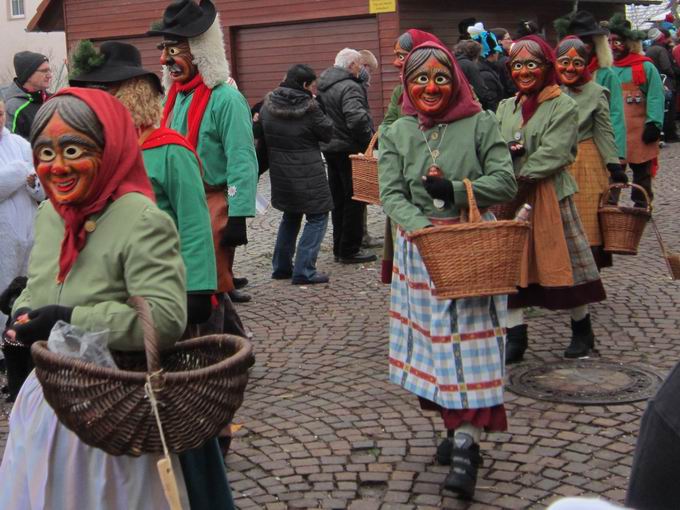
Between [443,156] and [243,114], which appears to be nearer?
[443,156]

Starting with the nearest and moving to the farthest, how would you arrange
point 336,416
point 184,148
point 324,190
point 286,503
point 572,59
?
1. point 184,148
2. point 286,503
3. point 336,416
4. point 572,59
5. point 324,190

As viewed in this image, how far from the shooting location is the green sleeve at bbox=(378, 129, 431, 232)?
4450 mm

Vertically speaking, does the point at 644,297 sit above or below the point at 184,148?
below

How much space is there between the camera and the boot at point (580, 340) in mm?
6344

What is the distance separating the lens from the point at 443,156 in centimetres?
457

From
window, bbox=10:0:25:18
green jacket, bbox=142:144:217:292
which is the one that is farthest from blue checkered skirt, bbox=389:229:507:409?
window, bbox=10:0:25:18

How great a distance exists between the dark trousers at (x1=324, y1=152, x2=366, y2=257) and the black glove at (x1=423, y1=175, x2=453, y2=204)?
5.20m

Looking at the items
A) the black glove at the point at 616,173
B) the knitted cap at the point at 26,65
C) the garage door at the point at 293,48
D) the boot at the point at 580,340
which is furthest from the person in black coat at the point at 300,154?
the garage door at the point at 293,48

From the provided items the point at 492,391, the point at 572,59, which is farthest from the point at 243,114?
the point at 572,59

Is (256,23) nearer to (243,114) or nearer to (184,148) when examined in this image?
(243,114)

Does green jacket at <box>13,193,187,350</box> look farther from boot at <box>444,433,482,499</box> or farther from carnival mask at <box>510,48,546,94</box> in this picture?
carnival mask at <box>510,48,546,94</box>

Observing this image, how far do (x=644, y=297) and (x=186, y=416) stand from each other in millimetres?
5772

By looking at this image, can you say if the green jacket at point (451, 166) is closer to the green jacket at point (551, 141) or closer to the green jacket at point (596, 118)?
the green jacket at point (551, 141)

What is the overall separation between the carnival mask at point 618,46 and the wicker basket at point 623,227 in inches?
167
